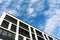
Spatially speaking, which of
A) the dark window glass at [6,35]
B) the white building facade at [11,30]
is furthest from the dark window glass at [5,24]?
the dark window glass at [6,35]

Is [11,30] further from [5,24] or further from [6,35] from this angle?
[6,35]

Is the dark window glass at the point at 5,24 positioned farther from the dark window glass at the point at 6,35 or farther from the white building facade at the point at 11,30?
the dark window glass at the point at 6,35

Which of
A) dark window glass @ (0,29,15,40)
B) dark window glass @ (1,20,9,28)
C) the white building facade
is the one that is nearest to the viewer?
dark window glass @ (0,29,15,40)

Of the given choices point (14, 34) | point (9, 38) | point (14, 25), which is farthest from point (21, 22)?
point (9, 38)

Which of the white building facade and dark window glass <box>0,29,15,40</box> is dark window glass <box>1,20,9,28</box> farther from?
dark window glass <box>0,29,15,40</box>

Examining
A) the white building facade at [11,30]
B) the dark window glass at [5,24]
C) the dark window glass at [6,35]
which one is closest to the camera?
the dark window glass at [6,35]

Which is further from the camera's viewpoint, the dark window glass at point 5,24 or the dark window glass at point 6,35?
the dark window glass at point 5,24

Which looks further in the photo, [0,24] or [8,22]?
[8,22]

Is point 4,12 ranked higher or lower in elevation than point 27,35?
higher

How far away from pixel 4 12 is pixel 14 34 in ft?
36.2

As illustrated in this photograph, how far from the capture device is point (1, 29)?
36.8 m

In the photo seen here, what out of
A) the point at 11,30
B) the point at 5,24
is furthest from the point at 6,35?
the point at 5,24

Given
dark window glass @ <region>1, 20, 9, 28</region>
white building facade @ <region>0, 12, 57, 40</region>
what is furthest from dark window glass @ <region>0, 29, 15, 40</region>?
dark window glass @ <region>1, 20, 9, 28</region>

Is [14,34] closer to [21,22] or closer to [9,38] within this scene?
[9,38]
